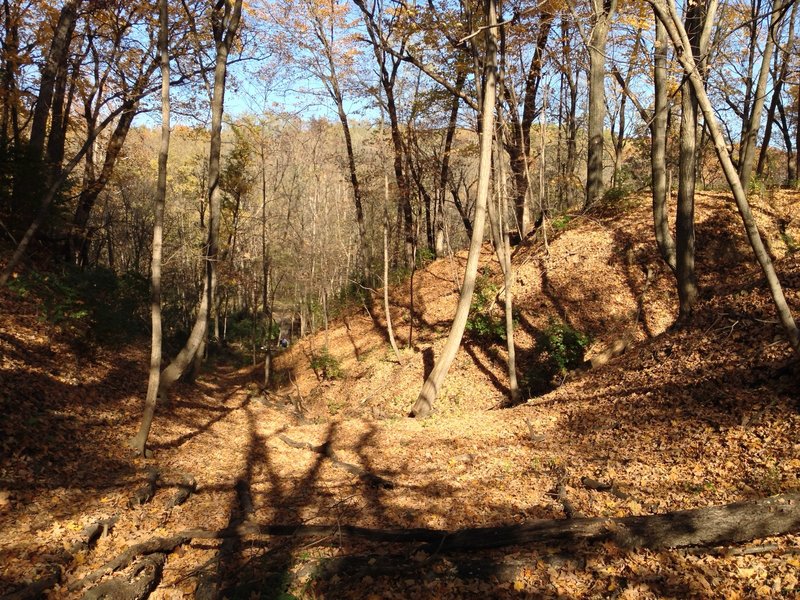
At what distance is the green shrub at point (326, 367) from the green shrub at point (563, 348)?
6.84m

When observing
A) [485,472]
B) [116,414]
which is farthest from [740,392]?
[116,414]

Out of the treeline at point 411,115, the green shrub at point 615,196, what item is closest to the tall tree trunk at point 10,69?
the treeline at point 411,115

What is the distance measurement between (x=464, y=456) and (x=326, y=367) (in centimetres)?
949

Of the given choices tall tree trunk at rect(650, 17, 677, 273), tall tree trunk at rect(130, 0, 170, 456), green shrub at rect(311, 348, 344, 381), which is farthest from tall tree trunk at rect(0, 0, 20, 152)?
tall tree trunk at rect(650, 17, 677, 273)

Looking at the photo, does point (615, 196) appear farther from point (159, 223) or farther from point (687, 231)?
point (159, 223)

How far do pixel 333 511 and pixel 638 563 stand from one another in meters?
3.55

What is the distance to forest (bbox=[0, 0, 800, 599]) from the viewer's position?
4.55 meters

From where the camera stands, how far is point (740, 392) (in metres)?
6.63

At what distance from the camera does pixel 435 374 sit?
10688 millimetres

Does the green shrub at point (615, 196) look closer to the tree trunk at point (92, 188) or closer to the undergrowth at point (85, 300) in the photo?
the undergrowth at point (85, 300)

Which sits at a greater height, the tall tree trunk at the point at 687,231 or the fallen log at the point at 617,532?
the tall tree trunk at the point at 687,231

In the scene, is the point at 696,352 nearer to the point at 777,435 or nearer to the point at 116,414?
the point at 777,435

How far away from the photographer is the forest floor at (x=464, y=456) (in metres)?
4.34

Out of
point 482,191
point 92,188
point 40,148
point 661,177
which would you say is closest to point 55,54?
point 40,148
